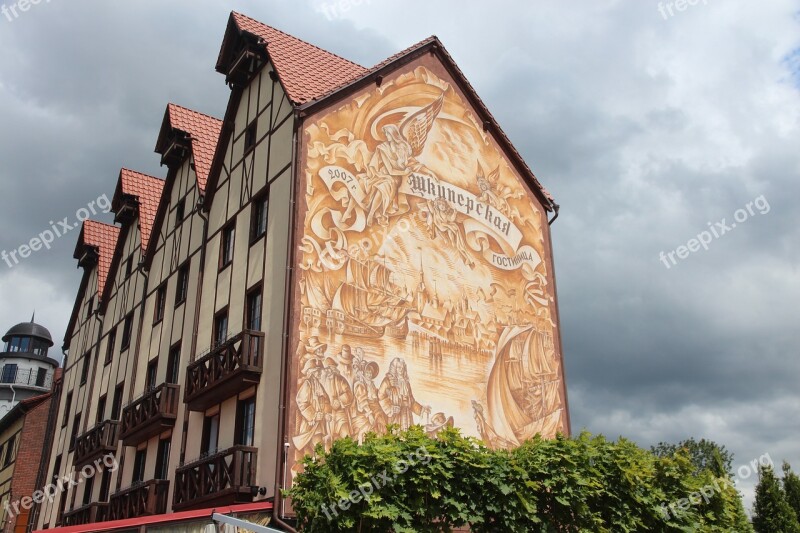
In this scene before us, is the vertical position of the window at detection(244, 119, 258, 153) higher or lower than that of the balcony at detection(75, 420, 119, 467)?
higher

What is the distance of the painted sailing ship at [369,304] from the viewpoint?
19.6 meters

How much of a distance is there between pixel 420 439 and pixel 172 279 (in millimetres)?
16158

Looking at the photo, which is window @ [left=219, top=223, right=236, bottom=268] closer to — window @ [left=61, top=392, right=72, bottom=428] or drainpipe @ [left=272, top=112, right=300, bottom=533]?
drainpipe @ [left=272, top=112, right=300, bottom=533]

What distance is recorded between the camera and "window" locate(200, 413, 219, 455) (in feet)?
69.6

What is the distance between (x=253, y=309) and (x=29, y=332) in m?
72.3

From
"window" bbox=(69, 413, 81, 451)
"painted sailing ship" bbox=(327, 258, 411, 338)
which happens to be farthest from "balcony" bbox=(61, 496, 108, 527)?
"painted sailing ship" bbox=(327, 258, 411, 338)

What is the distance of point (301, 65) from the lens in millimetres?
23891

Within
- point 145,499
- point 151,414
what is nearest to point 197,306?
point 151,414

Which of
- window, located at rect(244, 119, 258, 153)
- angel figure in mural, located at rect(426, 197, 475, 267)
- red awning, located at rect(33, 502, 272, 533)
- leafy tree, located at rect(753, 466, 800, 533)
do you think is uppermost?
window, located at rect(244, 119, 258, 153)

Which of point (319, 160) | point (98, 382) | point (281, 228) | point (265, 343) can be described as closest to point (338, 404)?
point (265, 343)

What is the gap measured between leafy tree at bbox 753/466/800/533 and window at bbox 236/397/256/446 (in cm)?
1803

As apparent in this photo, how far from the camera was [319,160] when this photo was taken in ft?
68.8

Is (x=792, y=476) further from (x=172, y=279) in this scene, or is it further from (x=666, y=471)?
(x=172, y=279)

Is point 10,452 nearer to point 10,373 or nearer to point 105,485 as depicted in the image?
point 105,485
